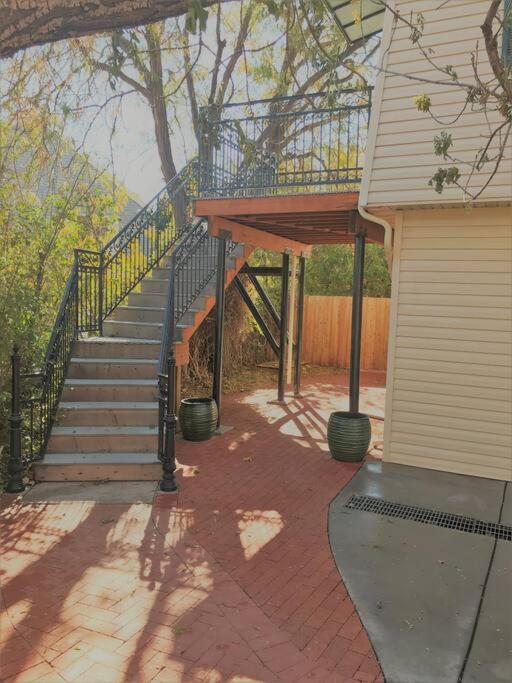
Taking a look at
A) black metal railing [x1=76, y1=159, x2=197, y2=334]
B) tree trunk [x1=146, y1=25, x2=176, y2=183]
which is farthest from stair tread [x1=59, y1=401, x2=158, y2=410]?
tree trunk [x1=146, y1=25, x2=176, y2=183]

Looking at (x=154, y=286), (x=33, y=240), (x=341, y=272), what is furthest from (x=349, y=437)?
(x=341, y=272)

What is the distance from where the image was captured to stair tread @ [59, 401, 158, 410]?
5.93 meters

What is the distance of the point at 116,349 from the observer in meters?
6.88

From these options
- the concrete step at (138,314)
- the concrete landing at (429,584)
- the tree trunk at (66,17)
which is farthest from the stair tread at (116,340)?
the tree trunk at (66,17)

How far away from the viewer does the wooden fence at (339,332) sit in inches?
550

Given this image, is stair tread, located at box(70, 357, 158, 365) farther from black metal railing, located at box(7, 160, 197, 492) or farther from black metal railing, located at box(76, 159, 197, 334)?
black metal railing, located at box(76, 159, 197, 334)

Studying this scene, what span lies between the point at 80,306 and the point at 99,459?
2.59 meters

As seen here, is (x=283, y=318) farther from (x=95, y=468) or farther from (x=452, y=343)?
(x=95, y=468)

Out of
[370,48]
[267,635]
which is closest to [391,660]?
[267,635]

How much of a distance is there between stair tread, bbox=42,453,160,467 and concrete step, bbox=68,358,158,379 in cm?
126

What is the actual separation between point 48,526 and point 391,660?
2867 millimetres

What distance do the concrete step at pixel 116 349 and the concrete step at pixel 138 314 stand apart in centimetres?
95

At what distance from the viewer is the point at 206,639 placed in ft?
9.73

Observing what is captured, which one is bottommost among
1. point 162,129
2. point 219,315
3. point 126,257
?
point 219,315
